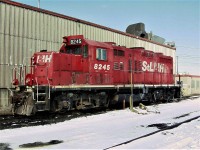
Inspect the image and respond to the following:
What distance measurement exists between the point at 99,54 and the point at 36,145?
333 inches

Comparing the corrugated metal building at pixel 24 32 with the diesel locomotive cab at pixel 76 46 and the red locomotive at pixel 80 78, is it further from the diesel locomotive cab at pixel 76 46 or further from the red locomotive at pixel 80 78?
the diesel locomotive cab at pixel 76 46

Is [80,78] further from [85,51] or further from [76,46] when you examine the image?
[76,46]

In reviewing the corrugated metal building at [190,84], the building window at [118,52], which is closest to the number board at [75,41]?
the building window at [118,52]

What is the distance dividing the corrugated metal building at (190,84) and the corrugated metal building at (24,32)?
19970 mm

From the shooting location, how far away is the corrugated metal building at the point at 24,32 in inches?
611

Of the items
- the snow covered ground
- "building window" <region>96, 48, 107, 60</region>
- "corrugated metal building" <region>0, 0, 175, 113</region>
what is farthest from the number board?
the snow covered ground

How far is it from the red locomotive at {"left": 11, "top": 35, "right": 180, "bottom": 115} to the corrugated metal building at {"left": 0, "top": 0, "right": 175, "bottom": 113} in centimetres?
235

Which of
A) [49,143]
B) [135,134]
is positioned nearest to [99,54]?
[135,134]

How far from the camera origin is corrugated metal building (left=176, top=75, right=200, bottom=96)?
3684 cm

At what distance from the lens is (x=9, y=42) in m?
15.7

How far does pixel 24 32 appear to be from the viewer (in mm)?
16625

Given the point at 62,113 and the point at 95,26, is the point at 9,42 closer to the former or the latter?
the point at 62,113

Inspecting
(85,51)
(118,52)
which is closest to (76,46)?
(85,51)

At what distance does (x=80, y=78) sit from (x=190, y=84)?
89.6 feet
